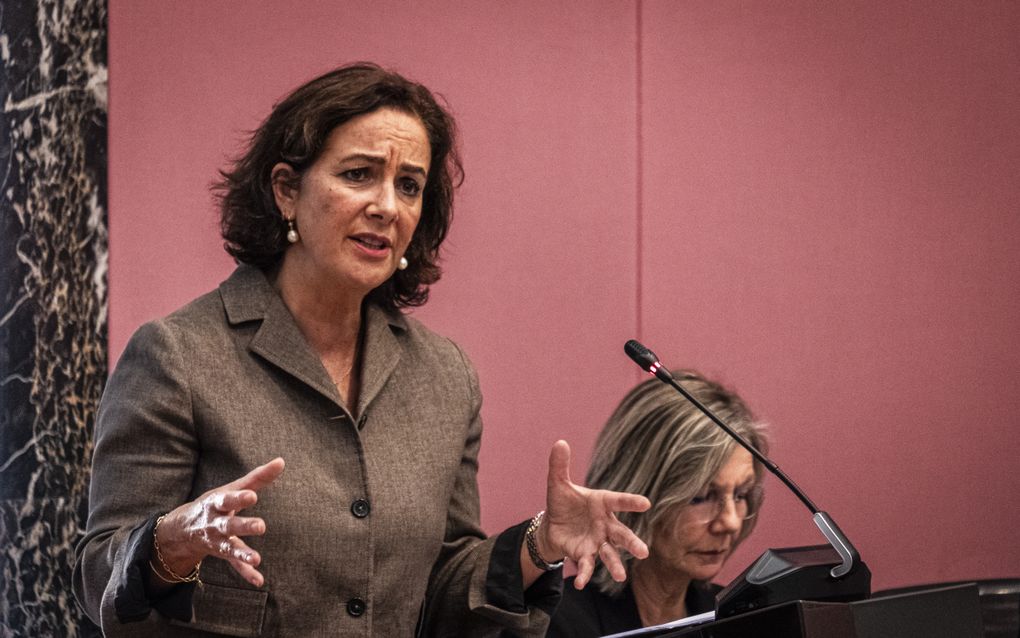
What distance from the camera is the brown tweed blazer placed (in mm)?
1635

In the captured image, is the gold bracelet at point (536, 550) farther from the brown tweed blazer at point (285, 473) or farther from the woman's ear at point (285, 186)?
the woman's ear at point (285, 186)

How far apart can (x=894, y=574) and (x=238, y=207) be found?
193 cm

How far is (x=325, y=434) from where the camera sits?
1.75 m

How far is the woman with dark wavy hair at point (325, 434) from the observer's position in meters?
1.63

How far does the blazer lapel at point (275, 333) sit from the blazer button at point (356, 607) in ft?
0.87

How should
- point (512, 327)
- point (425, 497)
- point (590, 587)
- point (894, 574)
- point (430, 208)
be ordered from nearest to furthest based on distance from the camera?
point (425, 497)
point (430, 208)
point (590, 587)
point (512, 327)
point (894, 574)

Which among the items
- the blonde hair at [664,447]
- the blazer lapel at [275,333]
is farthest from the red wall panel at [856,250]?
the blazer lapel at [275,333]

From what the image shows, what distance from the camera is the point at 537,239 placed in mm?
2820

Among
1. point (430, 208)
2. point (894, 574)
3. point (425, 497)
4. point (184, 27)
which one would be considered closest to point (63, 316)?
point (184, 27)

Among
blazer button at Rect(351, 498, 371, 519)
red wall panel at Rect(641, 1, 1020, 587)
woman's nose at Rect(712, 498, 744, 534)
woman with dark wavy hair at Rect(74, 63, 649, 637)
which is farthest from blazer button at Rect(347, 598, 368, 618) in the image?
red wall panel at Rect(641, 1, 1020, 587)

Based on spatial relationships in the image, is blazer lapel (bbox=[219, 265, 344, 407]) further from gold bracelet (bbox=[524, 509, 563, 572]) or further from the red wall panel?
the red wall panel

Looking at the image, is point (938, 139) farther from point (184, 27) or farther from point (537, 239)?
point (184, 27)

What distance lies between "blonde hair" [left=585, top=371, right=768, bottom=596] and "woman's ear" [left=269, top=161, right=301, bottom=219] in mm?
805

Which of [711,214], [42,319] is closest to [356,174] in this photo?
[42,319]
